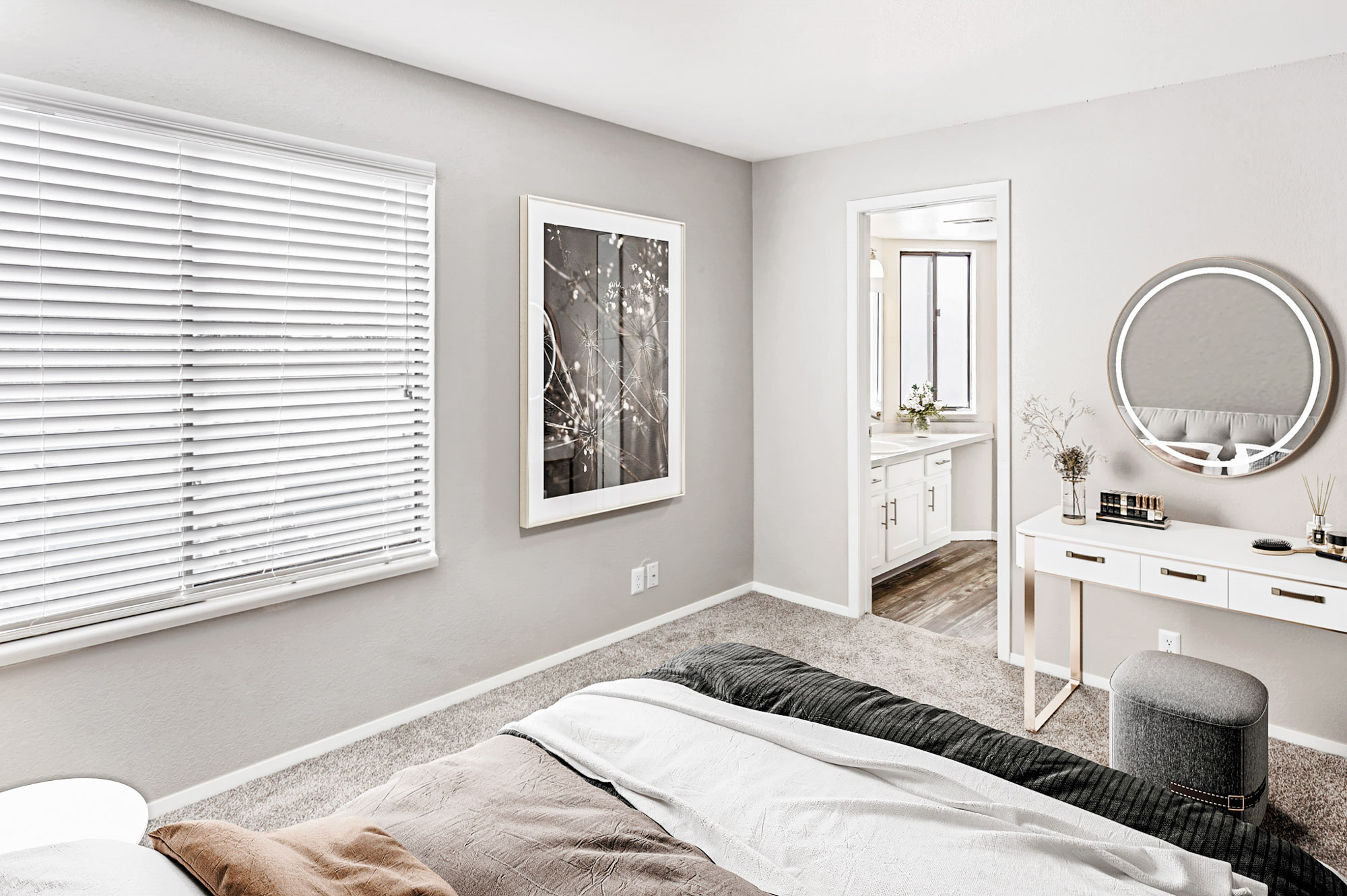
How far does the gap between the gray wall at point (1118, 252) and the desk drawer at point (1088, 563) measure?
0.59 meters

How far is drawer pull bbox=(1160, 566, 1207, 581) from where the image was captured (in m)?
2.55

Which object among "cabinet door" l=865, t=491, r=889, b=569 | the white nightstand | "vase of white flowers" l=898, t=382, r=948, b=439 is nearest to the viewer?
the white nightstand

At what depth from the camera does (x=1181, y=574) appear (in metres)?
2.59

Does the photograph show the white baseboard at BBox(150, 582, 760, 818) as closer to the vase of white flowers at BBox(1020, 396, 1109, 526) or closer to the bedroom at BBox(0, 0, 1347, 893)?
the bedroom at BBox(0, 0, 1347, 893)

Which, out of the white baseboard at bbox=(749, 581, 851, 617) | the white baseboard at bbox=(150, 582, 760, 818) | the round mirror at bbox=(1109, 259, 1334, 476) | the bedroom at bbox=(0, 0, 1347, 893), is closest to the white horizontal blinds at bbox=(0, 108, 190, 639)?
the bedroom at bbox=(0, 0, 1347, 893)

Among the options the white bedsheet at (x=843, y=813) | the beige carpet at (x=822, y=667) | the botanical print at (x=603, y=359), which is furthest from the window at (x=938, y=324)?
the white bedsheet at (x=843, y=813)

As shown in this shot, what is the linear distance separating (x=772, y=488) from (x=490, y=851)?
339cm

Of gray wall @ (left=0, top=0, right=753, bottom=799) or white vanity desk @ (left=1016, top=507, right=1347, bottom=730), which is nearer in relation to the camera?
gray wall @ (left=0, top=0, right=753, bottom=799)

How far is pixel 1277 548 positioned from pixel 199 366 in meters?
3.60

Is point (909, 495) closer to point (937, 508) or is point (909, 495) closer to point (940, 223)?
point (937, 508)

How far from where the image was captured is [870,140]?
12.9ft

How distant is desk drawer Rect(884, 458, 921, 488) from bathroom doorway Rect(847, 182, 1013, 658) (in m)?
0.01

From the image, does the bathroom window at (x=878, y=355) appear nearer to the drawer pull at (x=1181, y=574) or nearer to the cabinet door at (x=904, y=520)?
the cabinet door at (x=904, y=520)

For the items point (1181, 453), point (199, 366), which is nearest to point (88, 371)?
point (199, 366)
